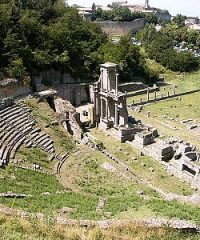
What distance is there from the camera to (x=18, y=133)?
105 ft

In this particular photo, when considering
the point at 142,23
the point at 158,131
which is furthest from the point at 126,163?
the point at 142,23

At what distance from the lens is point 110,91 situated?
3812 centimetres

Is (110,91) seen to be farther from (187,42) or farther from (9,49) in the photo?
(187,42)

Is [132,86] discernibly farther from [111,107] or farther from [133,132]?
[133,132]

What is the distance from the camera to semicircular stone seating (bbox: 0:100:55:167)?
2986cm

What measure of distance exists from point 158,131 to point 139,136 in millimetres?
4859

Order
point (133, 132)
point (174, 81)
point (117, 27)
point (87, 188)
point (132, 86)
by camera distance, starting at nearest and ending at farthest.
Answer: point (87, 188) < point (133, 132) < point (132, 86) < point (174, 81) < point (117, 27)

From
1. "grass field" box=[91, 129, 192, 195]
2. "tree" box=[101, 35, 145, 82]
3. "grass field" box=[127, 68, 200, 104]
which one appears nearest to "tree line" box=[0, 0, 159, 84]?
"tree" box=[101, 35, 145, 82]

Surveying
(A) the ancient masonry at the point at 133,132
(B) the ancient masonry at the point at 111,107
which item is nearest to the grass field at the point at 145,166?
(A) the ancient masonry at the point at 133,132

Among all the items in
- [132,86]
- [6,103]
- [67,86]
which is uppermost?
[6,103]

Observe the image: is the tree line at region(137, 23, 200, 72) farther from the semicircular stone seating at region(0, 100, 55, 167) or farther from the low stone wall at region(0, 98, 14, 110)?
the low stone wall at region(0, 98, 14, 110)

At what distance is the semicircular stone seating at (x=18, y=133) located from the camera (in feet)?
98.0

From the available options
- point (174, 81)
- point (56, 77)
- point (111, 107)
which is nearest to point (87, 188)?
point (111, 107)

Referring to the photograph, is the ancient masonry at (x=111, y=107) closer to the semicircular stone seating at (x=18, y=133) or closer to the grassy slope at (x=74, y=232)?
the semicircular stone seating at (x=18, y=133)
